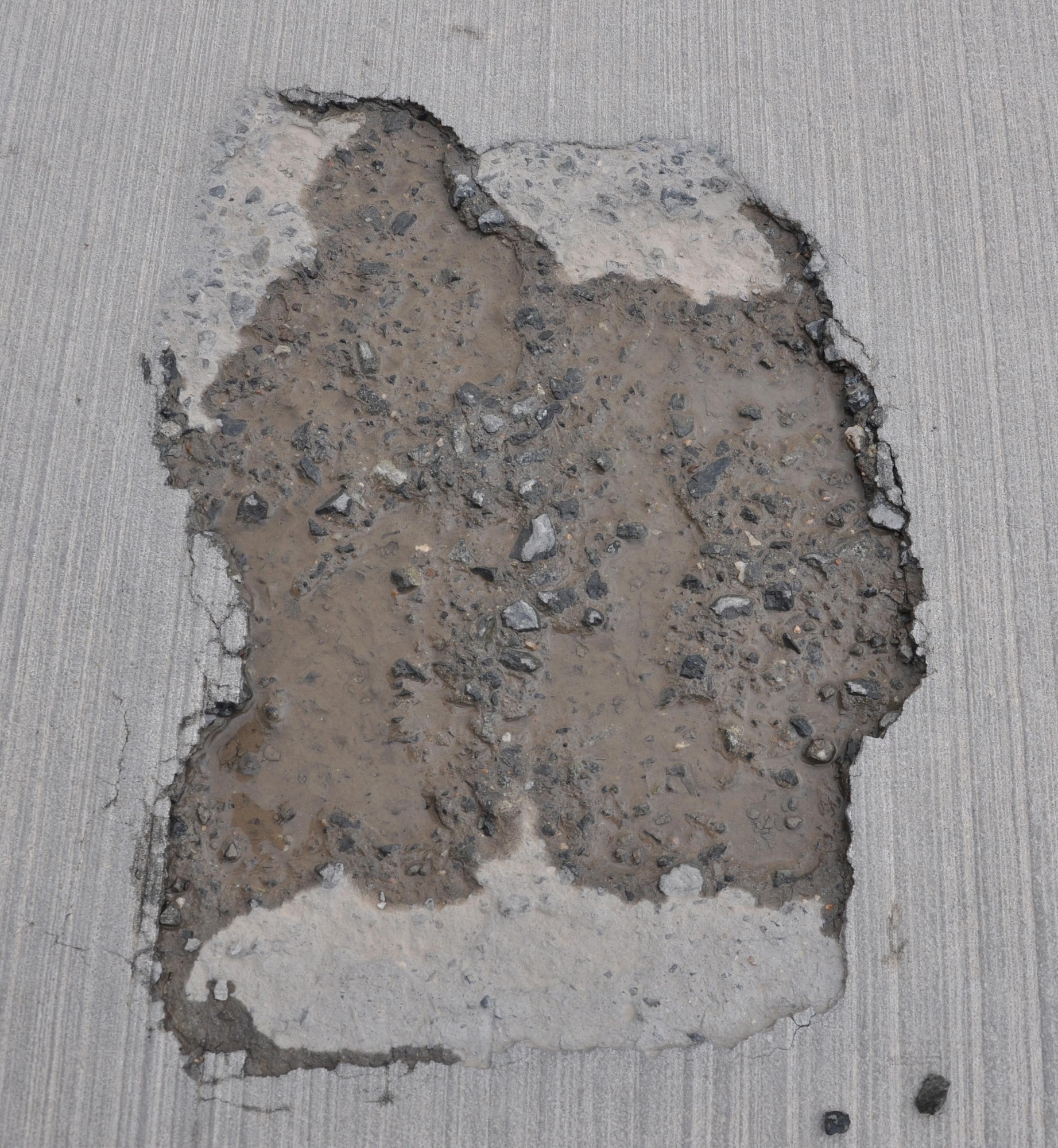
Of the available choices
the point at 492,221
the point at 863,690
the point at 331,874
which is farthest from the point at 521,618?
the point at 492,221

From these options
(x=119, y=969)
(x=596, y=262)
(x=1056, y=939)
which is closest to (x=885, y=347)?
(x=596, y=262)

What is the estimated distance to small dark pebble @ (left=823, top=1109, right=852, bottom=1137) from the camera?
1.86 meters

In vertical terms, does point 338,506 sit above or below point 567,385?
below

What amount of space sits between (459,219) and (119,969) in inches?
73.7

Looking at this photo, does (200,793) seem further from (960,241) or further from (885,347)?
(960,241)

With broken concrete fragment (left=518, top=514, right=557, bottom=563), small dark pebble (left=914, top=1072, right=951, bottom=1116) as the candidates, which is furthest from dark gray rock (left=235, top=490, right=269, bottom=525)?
small dark pebble (left=914, top=1072, right=951, bottom=1116)

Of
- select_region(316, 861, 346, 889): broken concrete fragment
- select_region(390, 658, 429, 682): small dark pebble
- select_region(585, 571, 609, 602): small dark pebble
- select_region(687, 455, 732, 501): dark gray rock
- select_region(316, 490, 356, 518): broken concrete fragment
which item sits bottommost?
select_region(316, 861, 346, 889): broken concrete fragment

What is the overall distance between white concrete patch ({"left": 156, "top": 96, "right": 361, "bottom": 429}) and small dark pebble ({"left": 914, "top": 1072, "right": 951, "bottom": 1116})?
2.07 metres

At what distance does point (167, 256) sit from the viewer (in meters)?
2.34

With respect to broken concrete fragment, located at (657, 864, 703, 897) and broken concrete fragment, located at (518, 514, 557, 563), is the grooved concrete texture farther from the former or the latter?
broken concrete fragment, located at (518, 514, 557, 563)

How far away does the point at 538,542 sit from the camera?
7.18ft

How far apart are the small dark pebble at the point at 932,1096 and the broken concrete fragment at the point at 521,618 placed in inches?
47.0

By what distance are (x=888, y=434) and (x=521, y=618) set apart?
99 centimetres

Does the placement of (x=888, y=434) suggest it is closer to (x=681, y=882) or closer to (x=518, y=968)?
(x=681, y=882)
